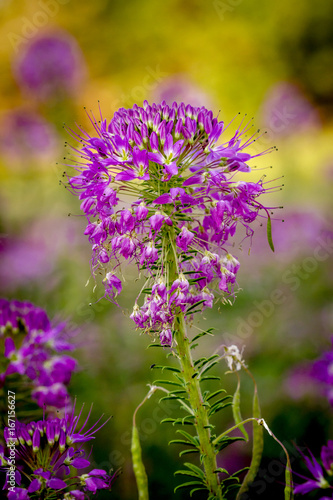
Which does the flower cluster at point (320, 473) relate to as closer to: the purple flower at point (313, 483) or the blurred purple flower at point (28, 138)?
the purple flower at point (313, 483)

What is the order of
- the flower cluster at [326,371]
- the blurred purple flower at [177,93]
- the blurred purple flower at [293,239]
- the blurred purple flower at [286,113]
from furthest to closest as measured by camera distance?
the blurred purple flower at [286,113], the blurred purple flower at [177,93], the blurred purple flower at [293,239], the flower cluster at [326,371]

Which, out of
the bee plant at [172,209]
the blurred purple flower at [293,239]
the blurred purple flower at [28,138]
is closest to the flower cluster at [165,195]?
the bee plant at [172,209]

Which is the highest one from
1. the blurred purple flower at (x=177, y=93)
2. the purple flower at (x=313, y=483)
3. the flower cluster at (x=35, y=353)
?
the blurred purple flower at (x=177, y=93)

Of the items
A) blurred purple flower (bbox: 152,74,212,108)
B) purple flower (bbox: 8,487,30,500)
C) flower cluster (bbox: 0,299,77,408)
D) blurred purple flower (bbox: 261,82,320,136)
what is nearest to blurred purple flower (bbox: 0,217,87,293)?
flower cluster (bbox: 0,299,77,408)

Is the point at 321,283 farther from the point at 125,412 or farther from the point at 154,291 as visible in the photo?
the point at 154,291

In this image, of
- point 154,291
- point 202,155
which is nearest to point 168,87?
point 202,155

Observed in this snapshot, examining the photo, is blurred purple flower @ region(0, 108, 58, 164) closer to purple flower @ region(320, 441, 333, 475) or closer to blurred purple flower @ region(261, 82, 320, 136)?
blurred purple flower @ region(261, 82, 320, 136)
